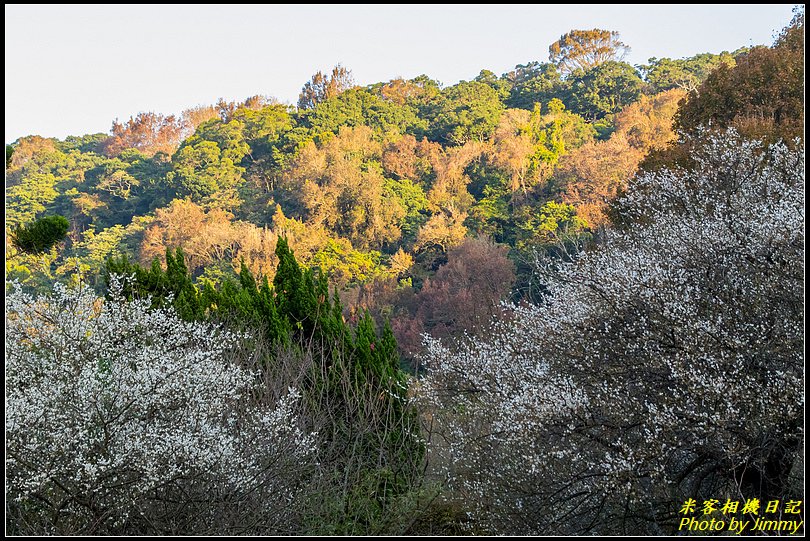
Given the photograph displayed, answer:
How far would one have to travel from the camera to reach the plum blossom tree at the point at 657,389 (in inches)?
183

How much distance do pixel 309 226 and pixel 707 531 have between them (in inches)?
829

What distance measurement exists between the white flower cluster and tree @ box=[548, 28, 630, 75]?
1197 inches

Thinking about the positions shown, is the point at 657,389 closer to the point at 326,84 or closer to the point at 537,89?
the point at 537,89

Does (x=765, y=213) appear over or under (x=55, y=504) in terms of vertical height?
over

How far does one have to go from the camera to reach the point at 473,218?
25.8 meters

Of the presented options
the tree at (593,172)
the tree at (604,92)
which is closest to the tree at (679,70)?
the tree at (604,92)

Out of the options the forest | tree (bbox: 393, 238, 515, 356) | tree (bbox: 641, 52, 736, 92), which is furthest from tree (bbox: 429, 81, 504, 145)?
the forest

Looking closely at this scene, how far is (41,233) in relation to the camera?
18.8 ft

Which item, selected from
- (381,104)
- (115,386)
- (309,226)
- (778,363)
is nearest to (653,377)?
(778,363)

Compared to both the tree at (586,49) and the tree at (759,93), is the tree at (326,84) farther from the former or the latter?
Result: the tree at (759,93)

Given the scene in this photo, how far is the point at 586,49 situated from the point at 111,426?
3232 cm

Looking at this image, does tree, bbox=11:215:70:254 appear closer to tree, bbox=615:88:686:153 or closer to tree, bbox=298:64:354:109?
tree, bbox=615:88:686:153

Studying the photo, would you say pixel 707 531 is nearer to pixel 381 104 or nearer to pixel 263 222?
pixel 263 222

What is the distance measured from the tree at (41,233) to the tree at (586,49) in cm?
3029
